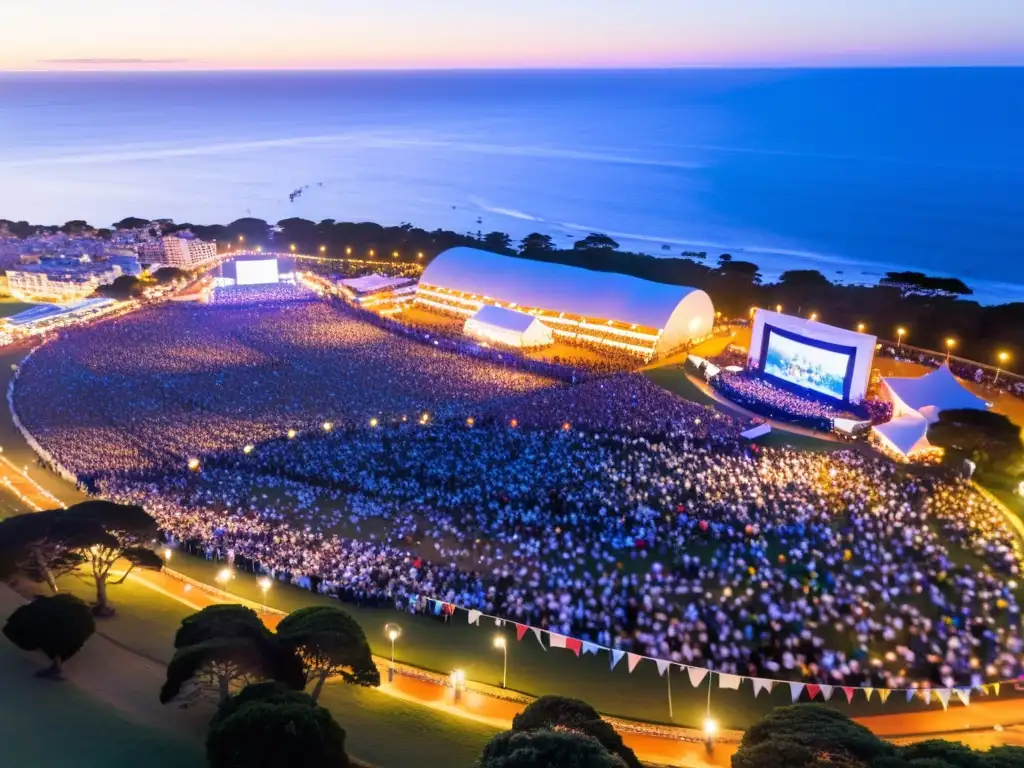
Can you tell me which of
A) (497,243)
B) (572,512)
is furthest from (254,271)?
(572,512)

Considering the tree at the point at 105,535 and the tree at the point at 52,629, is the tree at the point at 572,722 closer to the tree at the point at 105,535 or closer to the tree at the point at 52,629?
the tree at the point at 52,629

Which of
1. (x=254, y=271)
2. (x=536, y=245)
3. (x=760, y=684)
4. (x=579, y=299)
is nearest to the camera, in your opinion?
(x=760, y=684)

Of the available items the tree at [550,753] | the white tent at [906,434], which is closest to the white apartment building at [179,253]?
the white tent at [906,434]

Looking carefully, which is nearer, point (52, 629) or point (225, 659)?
point (225, 659)

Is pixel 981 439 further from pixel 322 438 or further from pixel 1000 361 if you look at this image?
pixel 322 438

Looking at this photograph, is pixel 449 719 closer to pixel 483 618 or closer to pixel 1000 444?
pixel 483 618

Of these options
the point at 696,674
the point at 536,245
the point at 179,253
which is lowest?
the point at 696,674

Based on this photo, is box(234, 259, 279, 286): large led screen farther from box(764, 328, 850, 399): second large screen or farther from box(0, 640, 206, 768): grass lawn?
box(0, 640, 206, 768): grass lawn
